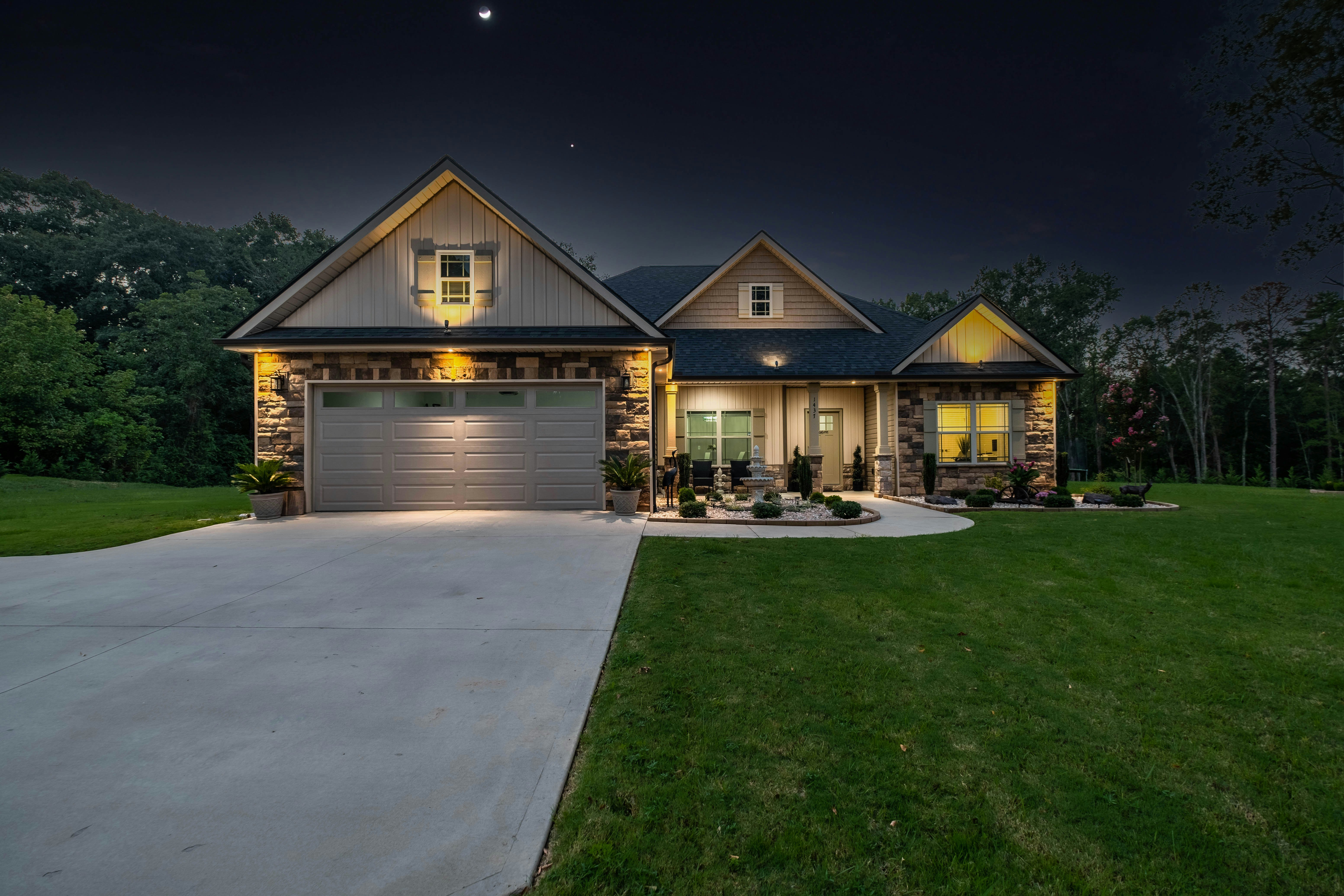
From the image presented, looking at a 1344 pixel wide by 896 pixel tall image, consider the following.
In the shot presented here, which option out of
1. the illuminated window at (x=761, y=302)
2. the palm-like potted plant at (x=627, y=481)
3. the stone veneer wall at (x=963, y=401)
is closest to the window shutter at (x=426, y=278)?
the palm-like potted plant at (x=627, y=481)

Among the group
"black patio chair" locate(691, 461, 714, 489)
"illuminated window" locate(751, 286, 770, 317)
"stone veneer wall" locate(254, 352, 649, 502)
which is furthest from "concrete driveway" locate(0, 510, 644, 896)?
"illuminated window" locate(751, 286, 770, 317)

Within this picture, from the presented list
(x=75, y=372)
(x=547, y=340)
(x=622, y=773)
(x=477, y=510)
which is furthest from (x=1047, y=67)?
(x=75, y=372)

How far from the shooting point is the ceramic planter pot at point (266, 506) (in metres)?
9.65

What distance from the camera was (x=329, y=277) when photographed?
1075cm

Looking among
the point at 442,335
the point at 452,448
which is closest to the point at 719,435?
the point at 452,448

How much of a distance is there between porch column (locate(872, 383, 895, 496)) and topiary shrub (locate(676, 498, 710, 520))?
590 cm

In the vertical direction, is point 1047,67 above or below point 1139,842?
above

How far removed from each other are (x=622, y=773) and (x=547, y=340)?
29.0ft

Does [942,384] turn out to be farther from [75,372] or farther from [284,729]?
[75,372]

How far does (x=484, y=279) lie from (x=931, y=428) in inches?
429

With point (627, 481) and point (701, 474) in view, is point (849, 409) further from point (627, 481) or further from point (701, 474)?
point (627, 481)

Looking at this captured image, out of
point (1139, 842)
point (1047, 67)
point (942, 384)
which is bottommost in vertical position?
point (1139, 842)

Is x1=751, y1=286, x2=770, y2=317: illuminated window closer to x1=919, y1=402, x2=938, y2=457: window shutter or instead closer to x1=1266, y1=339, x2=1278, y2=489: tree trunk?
x1=919, y1=402, x2=938, y2=457: window shutter

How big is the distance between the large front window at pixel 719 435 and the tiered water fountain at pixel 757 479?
48 cm
